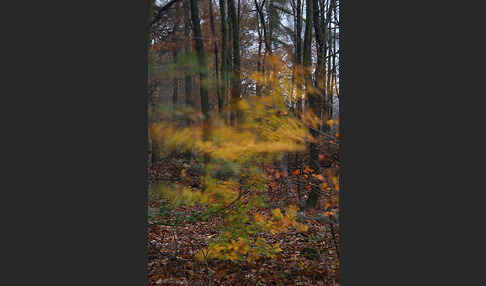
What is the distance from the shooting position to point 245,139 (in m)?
2.69

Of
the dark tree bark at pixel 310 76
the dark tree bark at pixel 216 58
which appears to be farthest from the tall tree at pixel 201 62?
the dark tree bark at pixel 310 76

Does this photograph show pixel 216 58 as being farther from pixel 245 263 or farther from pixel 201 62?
pixel 245 263

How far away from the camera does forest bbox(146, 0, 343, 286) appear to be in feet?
8.84

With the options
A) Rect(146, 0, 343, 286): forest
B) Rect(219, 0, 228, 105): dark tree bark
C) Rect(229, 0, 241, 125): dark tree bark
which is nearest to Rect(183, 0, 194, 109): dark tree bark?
Rect(146, 0, 343, 286): forest

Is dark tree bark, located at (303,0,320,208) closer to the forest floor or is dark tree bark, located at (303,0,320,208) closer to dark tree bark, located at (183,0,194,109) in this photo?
the forest floor

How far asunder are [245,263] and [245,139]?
1402 millimetres

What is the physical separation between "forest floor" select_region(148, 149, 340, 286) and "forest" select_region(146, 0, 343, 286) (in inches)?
0.5

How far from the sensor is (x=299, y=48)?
2.74m

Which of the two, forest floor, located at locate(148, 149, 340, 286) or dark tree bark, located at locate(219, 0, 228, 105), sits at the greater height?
dark tree bark, located at locate(219, 0, 228, 105)

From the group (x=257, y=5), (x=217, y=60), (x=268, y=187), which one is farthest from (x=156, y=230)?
(x=257, y=5)

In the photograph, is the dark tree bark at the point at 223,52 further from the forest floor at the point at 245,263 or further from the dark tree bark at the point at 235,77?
the forest floor at the point at 245,263

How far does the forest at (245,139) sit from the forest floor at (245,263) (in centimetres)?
1

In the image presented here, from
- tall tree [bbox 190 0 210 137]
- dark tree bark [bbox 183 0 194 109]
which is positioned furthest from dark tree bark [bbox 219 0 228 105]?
dark tree bark [bbox 183 0 194 109]

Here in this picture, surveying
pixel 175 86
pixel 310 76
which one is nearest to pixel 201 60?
pixel 175 86
